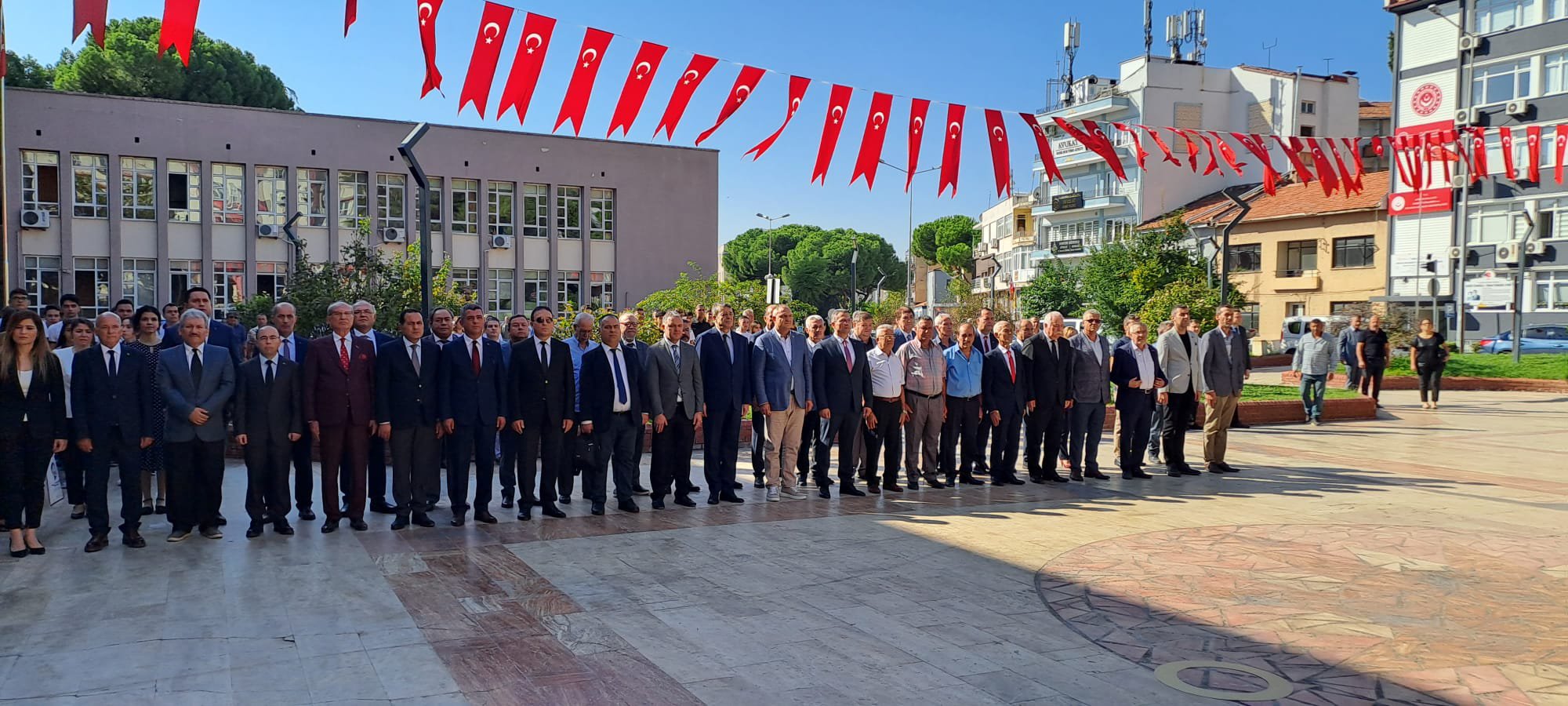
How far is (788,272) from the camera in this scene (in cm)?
10381

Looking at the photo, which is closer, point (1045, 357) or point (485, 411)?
point (485, 411)

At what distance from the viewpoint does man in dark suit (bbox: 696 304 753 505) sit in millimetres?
10039

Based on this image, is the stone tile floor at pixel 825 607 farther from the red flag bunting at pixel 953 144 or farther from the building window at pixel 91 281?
the building window at pixel 91 281

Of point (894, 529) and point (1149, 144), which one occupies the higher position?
point (1149, 144)

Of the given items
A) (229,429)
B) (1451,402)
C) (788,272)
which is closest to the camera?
(229,429)

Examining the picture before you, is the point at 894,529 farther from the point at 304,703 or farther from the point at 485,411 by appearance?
the point at 304,703

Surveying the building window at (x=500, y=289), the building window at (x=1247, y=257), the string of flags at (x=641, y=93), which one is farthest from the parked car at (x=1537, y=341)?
the building window at (x=500, y=289)

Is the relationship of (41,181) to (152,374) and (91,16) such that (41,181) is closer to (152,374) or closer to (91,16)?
(152,374)

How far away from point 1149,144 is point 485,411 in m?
48.5

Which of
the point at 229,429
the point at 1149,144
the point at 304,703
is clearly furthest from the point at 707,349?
the point at 1149,144

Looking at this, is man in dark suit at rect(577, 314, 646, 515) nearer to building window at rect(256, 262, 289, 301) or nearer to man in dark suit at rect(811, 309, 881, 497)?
man in dark suit at rect(811, 309, 881, 497)

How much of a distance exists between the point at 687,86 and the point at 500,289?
35.3m

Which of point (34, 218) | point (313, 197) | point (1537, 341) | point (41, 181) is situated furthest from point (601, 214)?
point (1537, 341)

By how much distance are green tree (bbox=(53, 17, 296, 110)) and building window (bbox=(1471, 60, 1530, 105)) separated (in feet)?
163
